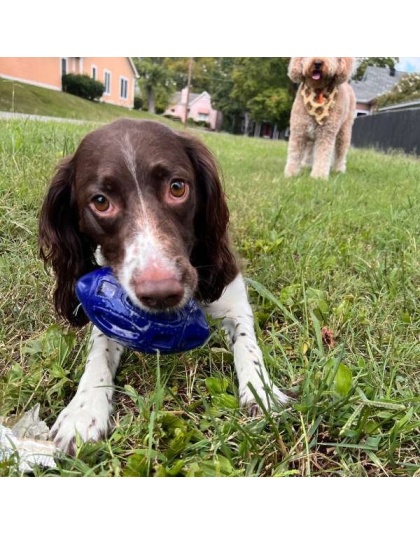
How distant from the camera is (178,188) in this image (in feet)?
7.86

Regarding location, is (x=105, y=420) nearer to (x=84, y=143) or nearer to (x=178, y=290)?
(x=178, y=290)

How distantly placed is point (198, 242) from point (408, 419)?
1395mm

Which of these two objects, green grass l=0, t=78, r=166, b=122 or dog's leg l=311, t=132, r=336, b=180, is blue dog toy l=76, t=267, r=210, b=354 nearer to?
green grass l=0, t=78, r=166, b=122

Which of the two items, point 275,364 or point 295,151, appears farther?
point 295,151

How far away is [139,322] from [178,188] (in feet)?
2.22

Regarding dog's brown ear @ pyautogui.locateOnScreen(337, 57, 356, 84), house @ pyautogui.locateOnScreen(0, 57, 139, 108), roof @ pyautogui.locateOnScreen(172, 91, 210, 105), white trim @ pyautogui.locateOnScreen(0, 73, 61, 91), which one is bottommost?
roof @ pyautogui.locateOnScreen(172, 91, 210, 105)

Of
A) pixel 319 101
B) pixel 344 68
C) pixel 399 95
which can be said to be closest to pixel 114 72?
pixel 344 68

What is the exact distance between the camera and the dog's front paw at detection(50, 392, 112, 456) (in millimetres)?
1843

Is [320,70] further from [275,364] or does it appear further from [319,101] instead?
[275,364]

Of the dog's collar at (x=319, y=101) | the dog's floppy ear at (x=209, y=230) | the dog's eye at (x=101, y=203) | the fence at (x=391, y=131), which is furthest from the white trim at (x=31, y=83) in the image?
the fence at (x=391, y=131)

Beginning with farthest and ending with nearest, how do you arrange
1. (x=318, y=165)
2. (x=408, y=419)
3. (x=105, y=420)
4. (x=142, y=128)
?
1. (x=318, y=165)
2. (x=142, y=128)
3. (x=105, y=420)
4. (x=408, y=419)

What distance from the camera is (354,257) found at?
11.3 ft

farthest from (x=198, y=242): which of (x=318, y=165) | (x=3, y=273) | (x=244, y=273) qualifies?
(x=318, y=165)

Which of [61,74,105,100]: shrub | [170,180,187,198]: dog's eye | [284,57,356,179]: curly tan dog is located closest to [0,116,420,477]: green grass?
[170,180,187,198]: dog's eye
